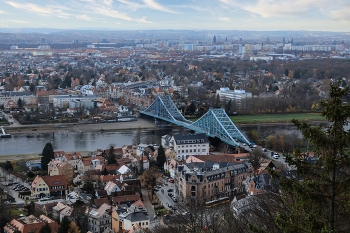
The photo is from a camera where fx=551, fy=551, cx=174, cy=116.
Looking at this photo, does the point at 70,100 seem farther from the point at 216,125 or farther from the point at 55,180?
the point at 55,180

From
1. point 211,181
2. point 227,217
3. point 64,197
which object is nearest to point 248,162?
point 211,181

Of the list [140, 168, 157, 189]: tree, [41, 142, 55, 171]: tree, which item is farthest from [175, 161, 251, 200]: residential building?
[41, 142, 55, 171]: tree

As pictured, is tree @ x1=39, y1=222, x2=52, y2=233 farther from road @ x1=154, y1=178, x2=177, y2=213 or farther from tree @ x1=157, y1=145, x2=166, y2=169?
tree @ x1=157, y1=145, x2=166, y2=169

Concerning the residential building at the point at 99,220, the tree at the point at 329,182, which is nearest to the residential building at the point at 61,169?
the residential building at the point at 99,220

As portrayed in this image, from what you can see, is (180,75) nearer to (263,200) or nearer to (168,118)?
(168,118)

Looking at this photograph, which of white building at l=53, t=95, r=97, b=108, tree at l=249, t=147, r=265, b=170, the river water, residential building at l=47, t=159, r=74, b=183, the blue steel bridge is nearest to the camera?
residential building at l=47, t=159, r=74, b=183

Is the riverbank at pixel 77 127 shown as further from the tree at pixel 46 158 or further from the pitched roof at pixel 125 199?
the pitched roof at pixel 125 199
